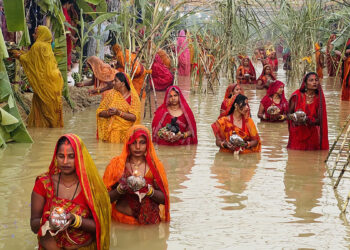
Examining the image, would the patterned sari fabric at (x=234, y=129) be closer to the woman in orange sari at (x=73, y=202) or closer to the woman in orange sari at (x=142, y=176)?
the woman in orange sari at (x=142, y=176)

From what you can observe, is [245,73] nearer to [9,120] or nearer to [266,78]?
[266,78]

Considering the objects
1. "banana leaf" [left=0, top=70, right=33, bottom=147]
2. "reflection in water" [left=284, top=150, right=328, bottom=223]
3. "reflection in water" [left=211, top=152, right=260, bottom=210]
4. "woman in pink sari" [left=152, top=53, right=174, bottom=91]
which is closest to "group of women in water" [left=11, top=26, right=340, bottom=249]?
"reflection in water" [left=211, top=152, right=260, bottom=210]

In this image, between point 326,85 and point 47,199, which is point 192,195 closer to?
point 47,199

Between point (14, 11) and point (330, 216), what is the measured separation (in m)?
4.17

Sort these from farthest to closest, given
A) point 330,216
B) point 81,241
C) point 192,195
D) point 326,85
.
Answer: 1. point 326,85
2. point 192,195
3. point 330,216
4. point 81,241

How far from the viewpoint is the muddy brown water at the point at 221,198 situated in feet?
18.4

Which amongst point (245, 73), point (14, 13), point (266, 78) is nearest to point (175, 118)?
point (14, 13)

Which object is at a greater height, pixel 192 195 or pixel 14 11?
pixel 14 11

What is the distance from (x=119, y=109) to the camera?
1015 centimetres

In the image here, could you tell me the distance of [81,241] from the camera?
4828mm

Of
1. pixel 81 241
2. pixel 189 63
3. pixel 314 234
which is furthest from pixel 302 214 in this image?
pixel 189 63

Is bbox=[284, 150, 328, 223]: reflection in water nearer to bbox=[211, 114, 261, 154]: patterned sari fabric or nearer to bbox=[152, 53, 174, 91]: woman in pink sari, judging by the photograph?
bbox=[211, 114, 261, 154]: patterned sari fabric

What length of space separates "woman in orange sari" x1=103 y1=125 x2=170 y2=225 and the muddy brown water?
0.11 m

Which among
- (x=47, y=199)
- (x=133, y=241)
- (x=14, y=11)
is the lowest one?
(x=133, y=241)
